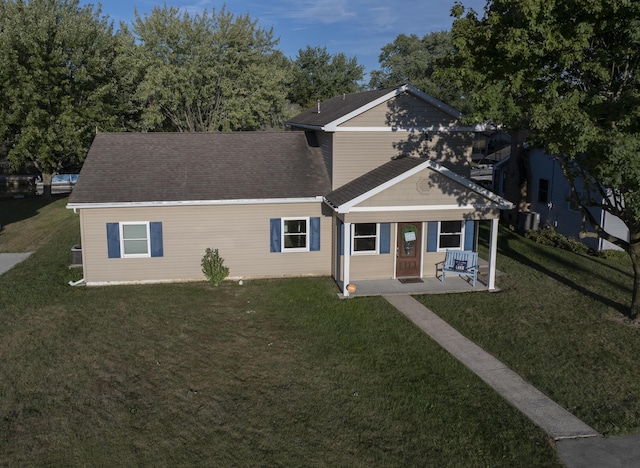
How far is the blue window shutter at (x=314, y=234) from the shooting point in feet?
62.5

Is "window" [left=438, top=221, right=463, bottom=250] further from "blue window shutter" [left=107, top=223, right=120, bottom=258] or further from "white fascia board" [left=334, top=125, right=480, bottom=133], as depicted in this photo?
"blue window shutter" [left=107, top=223, right=120, bottom=258]

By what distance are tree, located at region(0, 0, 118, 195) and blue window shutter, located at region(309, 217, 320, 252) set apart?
20.7 m

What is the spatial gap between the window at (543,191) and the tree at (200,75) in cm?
1994

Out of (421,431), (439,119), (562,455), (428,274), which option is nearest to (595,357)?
(562,455)

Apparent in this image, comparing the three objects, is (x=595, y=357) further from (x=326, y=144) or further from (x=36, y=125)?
(x=36, y=125)

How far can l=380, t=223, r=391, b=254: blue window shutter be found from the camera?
729 inches

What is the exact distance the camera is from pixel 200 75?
37438 mm

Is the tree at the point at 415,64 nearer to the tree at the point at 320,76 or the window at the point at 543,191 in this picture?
the tree at the point at 320,76

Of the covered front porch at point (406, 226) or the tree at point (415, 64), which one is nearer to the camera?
the covered front porch at point (406, 226)

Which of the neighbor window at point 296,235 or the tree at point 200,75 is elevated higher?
the tree at point 200,75

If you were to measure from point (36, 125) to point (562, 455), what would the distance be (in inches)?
1319

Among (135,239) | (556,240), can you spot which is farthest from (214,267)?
(556,240)

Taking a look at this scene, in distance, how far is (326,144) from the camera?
19984 millimetres

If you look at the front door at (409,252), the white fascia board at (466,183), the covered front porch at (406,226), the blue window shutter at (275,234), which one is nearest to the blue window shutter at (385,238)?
the covered front porch at (406,226)
